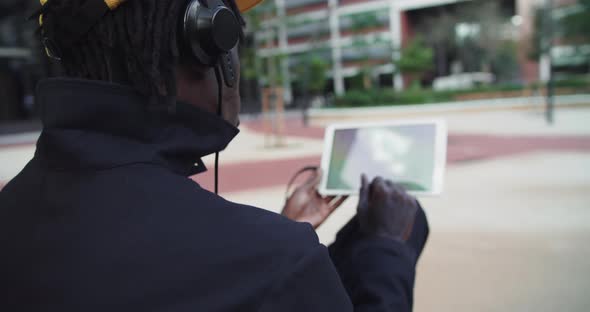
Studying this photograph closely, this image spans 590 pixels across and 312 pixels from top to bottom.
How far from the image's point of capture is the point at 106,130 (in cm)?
89

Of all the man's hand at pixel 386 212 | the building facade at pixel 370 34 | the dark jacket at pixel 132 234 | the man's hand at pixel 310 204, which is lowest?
the man's hand at pixel 310 204

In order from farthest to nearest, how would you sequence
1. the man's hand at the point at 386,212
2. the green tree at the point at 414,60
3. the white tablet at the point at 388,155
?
the green tree at the point at 414,60 → the white tablet at the point at 388,155 → the man's hand at the point at 386,212

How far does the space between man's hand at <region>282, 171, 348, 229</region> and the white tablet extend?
3 centimetres

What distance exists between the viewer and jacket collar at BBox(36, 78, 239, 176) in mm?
860

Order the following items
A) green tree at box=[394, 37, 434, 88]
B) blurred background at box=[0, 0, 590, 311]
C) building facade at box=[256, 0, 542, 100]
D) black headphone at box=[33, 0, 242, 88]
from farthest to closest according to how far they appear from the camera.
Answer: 1. building facade at box=[256, 0, 542, 100]
2. green tree at box=[394, 37, 434, 88]
3. blurred background at box=[0, 0, 590, 311]
4. black headphone at box=[33, 0, 242, 88]

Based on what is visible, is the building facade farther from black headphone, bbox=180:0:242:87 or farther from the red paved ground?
black headphone, bbox=180:0:242:87

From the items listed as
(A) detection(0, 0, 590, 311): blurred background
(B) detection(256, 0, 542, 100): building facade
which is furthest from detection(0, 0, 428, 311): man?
(B) detection(256, 0, 542, 100): building facade

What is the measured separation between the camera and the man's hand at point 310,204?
1.75 meters

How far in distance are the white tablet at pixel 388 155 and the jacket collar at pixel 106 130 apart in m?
0.88

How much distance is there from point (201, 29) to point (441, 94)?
24055 mm

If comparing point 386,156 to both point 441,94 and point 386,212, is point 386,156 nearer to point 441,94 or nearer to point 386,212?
point 386,212

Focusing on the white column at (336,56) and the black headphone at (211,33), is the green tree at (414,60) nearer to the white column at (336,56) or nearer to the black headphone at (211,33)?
the white column at (336,56)

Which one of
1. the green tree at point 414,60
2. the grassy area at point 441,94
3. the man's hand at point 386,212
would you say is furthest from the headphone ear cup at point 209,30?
the green tree at point 414,60

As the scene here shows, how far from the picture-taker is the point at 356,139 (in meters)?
1.85
